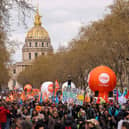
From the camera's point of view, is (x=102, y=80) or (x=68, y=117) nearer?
(x=68, y=117)

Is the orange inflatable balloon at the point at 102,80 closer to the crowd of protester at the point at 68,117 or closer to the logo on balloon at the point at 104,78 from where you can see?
the logo on balloon at the point at 104,78

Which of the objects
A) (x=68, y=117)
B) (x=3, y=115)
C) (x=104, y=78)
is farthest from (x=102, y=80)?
(x=68, y=117)

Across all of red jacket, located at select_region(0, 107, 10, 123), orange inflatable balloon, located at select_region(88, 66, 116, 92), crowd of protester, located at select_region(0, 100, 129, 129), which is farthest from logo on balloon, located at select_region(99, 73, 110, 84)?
red jacket, located at select_region(0, 107, 10, 123)

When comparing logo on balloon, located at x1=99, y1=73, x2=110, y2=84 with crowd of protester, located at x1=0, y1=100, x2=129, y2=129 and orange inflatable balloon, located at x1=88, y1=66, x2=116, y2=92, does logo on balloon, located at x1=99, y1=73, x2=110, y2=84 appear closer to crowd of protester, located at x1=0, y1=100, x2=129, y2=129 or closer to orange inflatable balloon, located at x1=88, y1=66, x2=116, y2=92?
orange inflatable balloon, located at x1=88, y1=66, x2=116, y2=92

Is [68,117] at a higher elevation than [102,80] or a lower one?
lower

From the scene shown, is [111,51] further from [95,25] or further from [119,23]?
[119,23]

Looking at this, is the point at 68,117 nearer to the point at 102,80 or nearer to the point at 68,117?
the point at 68,117

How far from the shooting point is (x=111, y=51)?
53875mm

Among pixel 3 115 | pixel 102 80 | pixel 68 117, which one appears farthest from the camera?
pixel 102 80

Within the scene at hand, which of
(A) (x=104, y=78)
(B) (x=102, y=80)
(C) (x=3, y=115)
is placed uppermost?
(A) (x=104, y=78)

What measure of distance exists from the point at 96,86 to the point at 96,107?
39.0 feet

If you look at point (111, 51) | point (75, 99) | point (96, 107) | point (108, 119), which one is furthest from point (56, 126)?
point (111, 51)

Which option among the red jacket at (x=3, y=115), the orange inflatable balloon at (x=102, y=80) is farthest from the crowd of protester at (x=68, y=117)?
the orange inflatable balloon at (x=102, y=80)

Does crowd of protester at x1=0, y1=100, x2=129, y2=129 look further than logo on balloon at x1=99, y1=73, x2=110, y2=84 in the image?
No
